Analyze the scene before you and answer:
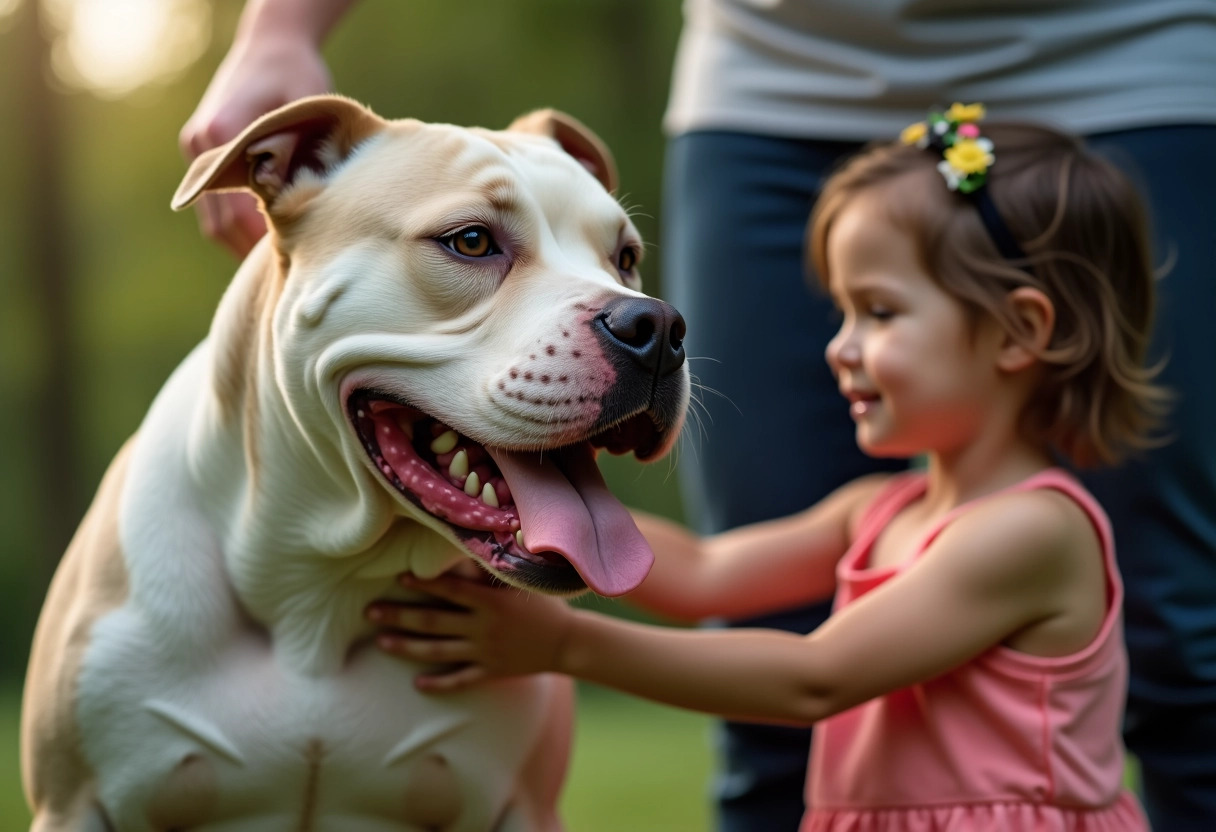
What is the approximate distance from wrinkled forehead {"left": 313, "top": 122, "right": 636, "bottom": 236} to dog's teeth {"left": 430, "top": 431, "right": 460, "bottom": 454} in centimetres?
28

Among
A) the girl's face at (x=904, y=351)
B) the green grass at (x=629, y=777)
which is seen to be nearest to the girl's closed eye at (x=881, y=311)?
the girl's face at (x=904, y=351)

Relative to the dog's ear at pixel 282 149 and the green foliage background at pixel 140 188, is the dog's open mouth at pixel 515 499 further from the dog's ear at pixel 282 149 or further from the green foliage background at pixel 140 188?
the green foliage background at pixel 140 188

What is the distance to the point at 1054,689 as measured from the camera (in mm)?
2236

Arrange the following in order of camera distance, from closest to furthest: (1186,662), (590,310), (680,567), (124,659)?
1. (590,310)
2. (124,659)
3. (1186,662)
4. (680,567)

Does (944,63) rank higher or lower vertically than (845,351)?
higher

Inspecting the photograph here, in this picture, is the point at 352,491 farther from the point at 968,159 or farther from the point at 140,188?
the point at 140,188

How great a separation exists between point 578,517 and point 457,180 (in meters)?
0.50

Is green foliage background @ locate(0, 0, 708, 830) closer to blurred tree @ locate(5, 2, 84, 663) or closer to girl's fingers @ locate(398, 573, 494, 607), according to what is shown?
blurred tree @ locate(5, 2, 84, 663)

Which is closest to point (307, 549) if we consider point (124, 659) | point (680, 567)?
point (124, 659)

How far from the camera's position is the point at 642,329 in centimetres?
172

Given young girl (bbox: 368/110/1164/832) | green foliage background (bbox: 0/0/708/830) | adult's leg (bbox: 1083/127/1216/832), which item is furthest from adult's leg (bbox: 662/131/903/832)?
green foliage background (bbox: 0/0/708/830)

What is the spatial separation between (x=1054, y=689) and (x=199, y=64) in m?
11.2

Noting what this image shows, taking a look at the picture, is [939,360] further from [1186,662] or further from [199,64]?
[199,64]

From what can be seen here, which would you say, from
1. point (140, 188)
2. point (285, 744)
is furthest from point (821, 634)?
point (140, 188)
